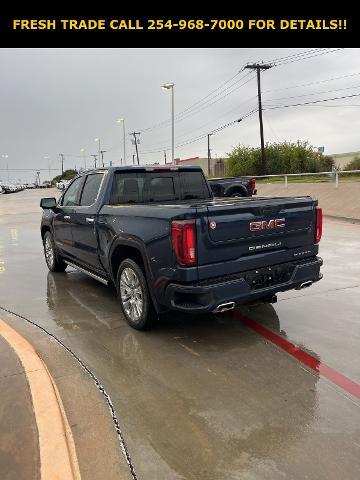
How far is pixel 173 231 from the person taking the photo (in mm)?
4078

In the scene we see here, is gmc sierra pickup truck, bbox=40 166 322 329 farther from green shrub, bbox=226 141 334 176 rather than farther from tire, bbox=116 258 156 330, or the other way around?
green shrub, bbox=226 141 334 176

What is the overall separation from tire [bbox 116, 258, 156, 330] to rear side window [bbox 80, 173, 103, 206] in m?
1.36

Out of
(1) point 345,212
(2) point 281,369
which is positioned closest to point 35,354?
(2) point 281,369

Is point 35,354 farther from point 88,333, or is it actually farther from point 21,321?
point 21,321

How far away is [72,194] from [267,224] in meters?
3.50

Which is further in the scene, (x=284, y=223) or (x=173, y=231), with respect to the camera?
(x=284, y=223)

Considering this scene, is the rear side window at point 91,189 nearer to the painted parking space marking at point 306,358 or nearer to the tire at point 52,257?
the tire at point 52,257

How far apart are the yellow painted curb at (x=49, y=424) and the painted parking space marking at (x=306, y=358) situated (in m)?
2.15

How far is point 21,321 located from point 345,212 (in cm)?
1315

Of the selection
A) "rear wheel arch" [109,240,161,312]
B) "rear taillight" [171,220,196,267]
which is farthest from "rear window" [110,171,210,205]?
"rear taillight" [171,220,196,267]

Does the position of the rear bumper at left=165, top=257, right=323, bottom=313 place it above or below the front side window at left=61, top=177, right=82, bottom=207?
below

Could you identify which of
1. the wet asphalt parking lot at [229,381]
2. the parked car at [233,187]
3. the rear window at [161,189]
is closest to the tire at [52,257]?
the wet asphalt parking lot at [229,381]

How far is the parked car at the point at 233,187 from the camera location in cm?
1556

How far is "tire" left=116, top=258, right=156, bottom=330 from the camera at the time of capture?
185 inches
